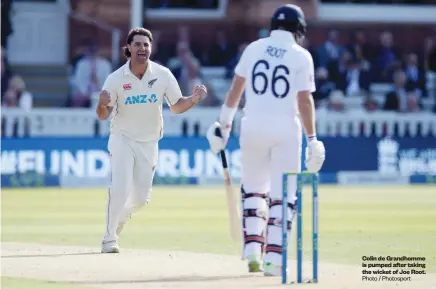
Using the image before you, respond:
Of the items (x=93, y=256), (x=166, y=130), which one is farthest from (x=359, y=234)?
(x=166, y=130)

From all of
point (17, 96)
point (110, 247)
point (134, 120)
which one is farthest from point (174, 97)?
point (17, 96)

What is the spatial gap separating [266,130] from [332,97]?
51.6 ft

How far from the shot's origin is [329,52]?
25812 millimetres

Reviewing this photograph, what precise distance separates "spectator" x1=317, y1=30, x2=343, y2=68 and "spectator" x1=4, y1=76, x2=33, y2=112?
553 centimetres

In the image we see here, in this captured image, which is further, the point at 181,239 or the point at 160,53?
the point at 160,53

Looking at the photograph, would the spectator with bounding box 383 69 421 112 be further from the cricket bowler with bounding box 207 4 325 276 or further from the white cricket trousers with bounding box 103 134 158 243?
the cricket bowler with bounding box 207 4 325 276

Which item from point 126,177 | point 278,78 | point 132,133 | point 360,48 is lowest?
point 126,177

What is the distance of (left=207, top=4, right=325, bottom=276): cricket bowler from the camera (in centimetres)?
936

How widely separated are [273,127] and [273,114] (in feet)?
0.29

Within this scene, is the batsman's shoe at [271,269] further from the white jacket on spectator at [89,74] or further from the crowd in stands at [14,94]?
the white jacket on spectator at [89,74]

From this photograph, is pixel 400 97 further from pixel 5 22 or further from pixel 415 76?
pixel 5 22

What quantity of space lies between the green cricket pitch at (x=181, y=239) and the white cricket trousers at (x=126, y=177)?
1.06 ft

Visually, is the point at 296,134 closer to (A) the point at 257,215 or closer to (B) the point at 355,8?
(A) the point at 257,215

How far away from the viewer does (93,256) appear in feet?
35.6
